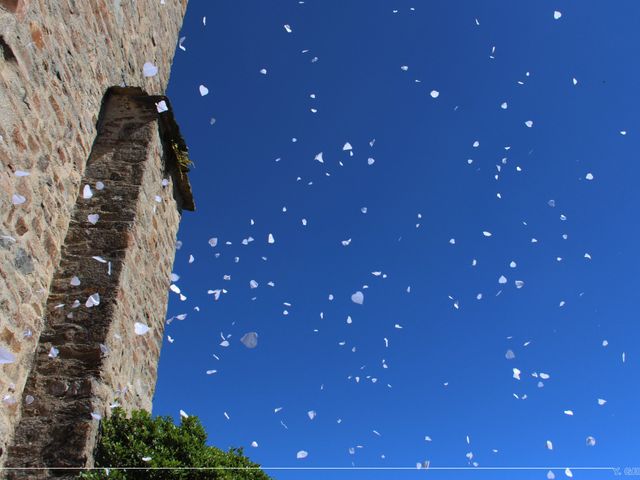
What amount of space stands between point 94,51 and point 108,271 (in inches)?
67.7

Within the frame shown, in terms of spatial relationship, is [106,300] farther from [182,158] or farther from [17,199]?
[182,158]

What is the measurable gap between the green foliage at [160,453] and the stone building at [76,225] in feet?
0.46

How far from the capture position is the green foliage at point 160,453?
4.02 metres

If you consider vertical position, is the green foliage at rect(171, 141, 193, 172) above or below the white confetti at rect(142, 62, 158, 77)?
below

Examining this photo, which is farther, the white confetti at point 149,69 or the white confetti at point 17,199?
the white confetti at point 149,69

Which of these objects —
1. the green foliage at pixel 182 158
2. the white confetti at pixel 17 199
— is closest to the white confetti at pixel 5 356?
the white confetti at pixel 17 199

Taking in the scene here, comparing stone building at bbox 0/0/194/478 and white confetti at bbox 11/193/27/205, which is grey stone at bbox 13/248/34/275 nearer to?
stone building at bbox 0/0/194/478

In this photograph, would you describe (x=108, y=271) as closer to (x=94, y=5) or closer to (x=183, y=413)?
(x=183, y=413)

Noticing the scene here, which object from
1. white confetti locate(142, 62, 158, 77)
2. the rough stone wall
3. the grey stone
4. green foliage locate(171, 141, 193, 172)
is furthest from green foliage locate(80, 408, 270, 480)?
white confetti locate(142, 62, 158, 77)

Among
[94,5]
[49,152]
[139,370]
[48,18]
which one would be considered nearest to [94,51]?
[94,5]

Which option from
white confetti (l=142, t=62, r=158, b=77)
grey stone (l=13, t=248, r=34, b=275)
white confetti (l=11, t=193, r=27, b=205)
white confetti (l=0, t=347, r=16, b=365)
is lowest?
white confetti (l=0, t=347, r=16, b=365)

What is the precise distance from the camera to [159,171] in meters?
5.50

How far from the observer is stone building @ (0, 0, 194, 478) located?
3.82m

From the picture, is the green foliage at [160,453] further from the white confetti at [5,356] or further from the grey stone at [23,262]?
the grey stone at [23,262]
